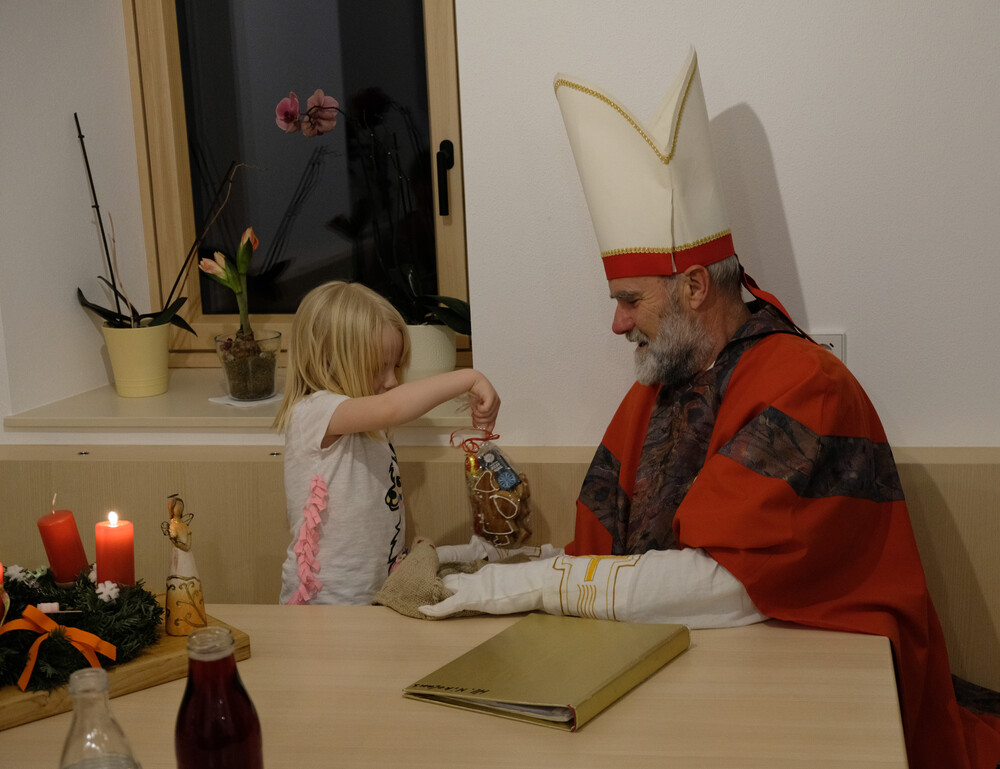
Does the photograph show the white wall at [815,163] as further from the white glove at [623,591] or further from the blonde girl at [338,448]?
the white glove at [623,591]

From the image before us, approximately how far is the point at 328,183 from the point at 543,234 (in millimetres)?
837

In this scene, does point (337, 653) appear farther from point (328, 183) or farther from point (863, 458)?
point (328, 183)

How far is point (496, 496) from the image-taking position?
Answer: 1.96m

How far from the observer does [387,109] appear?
2582 millimetres

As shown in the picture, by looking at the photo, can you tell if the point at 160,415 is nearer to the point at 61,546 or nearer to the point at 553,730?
the point at 61,546

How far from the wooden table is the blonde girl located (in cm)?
44

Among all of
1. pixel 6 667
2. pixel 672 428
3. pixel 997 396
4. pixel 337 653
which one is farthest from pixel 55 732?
pixel 997 396

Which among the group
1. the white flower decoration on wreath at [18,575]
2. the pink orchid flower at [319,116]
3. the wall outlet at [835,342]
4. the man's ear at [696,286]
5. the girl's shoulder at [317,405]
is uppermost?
the pink orchid flower at [319,116]

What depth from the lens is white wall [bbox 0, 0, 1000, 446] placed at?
6.08ft

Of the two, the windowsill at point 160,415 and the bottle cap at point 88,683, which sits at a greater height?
the bottle cap at point 88,683

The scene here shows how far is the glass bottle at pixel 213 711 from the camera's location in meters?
0.86

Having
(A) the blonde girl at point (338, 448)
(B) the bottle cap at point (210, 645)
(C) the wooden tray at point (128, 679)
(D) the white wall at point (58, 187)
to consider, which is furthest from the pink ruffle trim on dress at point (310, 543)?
(B) the bottle cap at point (210, 645)

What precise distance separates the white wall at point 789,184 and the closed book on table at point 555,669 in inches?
30.5

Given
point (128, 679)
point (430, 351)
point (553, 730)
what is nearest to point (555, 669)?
point (553, 730)
